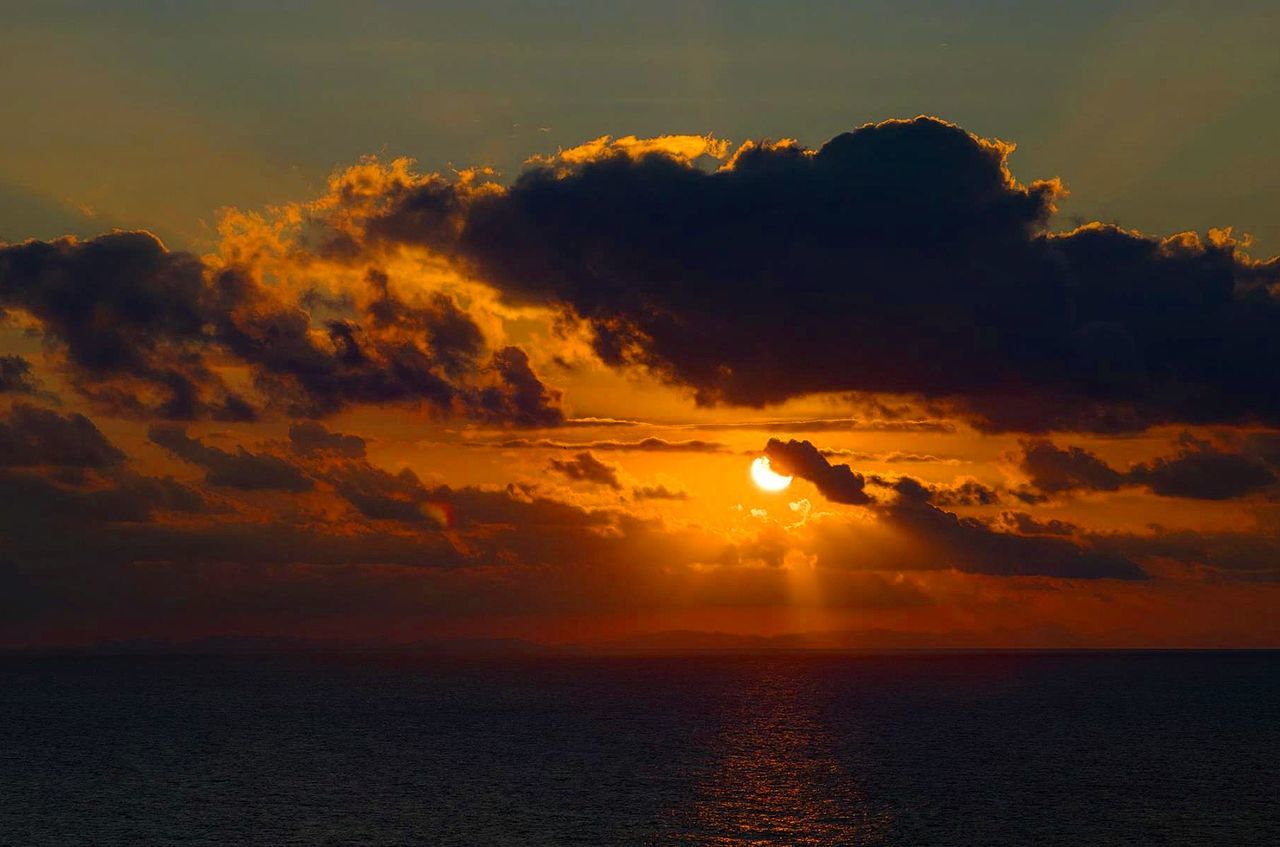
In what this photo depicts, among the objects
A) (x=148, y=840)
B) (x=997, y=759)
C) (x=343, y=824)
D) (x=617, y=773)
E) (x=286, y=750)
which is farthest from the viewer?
(x=286, y=750)

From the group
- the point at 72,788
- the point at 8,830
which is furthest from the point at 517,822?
the point at 72,788

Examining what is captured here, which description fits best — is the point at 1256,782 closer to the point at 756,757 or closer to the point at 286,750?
the point at 756,757

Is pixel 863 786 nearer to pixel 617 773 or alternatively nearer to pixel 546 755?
pixel 617 773

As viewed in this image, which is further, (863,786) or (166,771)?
(166,771)

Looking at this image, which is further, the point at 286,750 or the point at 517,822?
the point at 286,750

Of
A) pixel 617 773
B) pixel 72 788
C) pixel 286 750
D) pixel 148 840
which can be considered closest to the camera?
pixel 148 840

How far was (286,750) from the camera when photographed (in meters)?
180

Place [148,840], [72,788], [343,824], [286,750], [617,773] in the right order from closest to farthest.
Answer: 1. [148,840]
2. [343,824]
3. [72,788]
4. [617,773]
5. [286,750]

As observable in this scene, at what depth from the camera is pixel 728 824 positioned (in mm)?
112250

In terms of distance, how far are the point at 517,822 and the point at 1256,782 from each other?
86.0m

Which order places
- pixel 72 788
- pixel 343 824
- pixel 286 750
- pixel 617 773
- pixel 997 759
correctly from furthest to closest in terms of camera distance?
1. pixel 286 750
2. pixel 997 759
3. pixel 617 773
4. pixel 72 788
5. pixel 343 824

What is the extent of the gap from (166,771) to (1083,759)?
116 metres

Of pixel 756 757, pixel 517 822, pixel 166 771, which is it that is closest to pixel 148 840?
pixel 517 822

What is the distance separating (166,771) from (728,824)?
7689 cm
